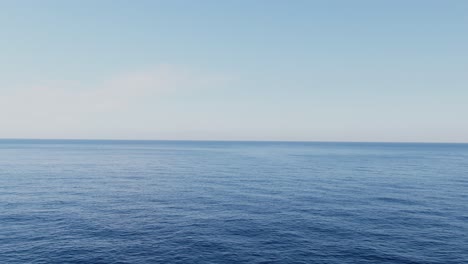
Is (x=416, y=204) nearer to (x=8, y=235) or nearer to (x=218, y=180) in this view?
(x=218, y=180)

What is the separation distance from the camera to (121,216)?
59.9m

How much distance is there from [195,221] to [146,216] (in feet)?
34.7

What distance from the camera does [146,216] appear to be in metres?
60.0

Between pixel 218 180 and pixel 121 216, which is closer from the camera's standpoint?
pixel 121 216

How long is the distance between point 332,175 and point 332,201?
147 feet

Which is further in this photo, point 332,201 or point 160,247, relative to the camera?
point 332,201

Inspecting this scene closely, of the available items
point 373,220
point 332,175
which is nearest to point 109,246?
point 373,220

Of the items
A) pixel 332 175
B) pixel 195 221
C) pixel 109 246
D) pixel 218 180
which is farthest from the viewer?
pixel 332 175

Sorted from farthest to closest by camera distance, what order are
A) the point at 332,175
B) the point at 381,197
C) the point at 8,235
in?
the point at 332,175 → the point at 381,197 → the point at 8,235

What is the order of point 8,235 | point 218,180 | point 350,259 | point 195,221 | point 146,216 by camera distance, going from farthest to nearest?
point 218,180, point 146,216, point 195,221, point 8,235, point 350,259

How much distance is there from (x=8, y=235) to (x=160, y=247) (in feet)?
79.1

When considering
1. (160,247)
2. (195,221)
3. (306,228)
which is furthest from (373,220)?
(160,247)

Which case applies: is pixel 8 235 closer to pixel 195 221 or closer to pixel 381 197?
pixel 195 221

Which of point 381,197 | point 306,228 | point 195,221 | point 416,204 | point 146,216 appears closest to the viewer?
point 306,228
